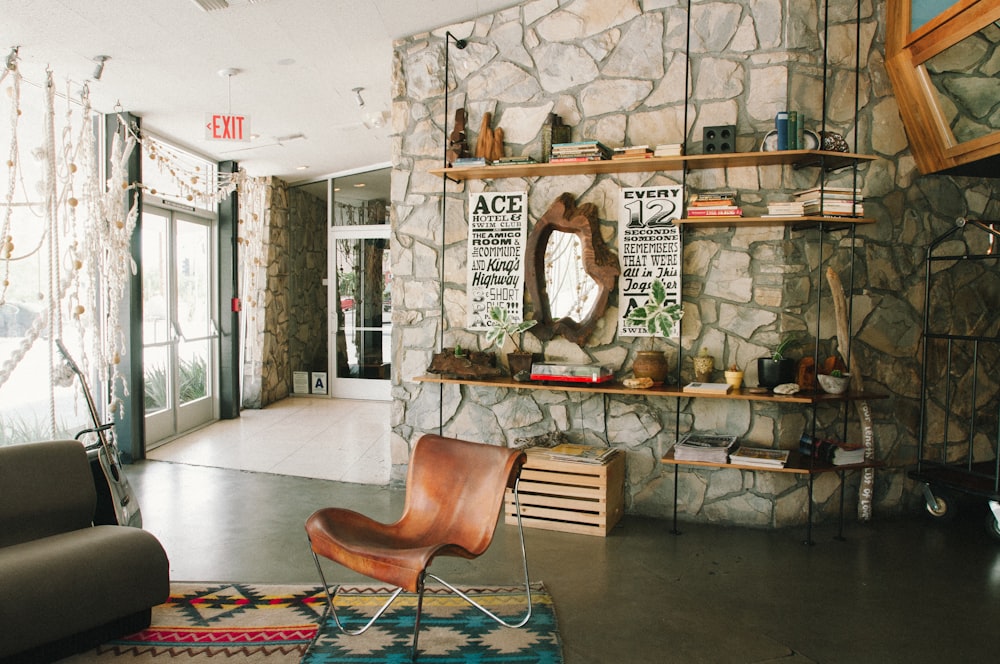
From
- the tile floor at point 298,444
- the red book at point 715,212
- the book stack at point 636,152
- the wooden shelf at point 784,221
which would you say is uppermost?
the book stack at point 636,152

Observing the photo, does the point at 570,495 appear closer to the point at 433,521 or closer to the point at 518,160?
the point at 433,521

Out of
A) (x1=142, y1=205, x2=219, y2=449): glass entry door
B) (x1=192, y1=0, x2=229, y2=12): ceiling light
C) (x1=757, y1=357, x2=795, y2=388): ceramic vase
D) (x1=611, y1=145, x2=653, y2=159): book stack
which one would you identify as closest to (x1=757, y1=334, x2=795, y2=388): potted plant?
(x1=757, y1=357, x2=795, y2=388): ceramic vase

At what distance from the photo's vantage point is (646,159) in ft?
12.5

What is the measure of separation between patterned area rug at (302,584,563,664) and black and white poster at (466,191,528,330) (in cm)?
189

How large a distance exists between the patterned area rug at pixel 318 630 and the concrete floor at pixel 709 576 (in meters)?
0.14

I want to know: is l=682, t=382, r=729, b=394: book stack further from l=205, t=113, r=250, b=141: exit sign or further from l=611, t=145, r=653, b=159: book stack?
l=205, t=113, r=250, b=141: exit sign

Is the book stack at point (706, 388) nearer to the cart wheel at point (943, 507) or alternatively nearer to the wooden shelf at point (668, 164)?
the wooden shelf at point (668, 164)

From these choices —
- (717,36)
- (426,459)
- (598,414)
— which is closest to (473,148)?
(717,36)

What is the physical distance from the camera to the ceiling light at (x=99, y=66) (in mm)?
4242

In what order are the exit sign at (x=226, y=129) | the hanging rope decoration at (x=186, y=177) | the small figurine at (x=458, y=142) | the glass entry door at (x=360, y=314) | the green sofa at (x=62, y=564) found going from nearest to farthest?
1. the green sofa at (x=62, y=564)
2. the small figurine at (x=458, y=142)
3. the exit sign at (x=226, y=129)
4. the hanging rope decoration at (x=186, y=177)
5. the glass entry door at (x=360, y=314)

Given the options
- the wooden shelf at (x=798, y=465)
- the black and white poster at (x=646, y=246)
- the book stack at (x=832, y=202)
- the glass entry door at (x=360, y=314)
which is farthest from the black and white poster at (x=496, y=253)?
the glass entry door at (x=360, y=314)

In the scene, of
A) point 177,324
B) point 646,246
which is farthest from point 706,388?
point 177,324

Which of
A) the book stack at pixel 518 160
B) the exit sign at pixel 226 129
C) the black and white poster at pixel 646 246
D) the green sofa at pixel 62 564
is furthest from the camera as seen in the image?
the exit sign at pixel 226 129

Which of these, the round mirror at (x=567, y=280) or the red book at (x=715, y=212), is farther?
the round mirror at (x=567, y=280)
